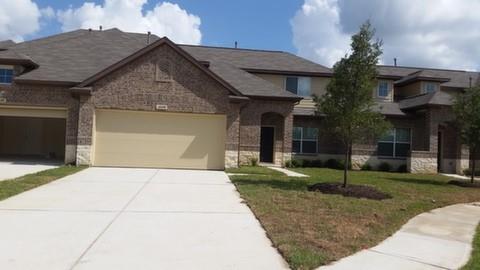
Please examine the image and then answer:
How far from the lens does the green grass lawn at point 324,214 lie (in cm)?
690

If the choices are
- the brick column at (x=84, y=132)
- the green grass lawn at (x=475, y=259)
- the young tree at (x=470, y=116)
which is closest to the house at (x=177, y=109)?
the brick column at (x=84, y=132)

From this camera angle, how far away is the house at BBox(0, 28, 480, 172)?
67.7 ft

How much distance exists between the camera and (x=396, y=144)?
2748 centimetres

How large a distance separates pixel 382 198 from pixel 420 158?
14.0 m

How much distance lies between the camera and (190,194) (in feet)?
40.7

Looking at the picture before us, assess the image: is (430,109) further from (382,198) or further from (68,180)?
(68,180)

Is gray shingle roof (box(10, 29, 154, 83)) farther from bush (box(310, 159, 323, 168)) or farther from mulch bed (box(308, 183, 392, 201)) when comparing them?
mulch bed (box(308, 183, 392, 201))

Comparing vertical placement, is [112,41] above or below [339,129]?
above

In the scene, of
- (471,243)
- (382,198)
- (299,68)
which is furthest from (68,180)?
(299,68)

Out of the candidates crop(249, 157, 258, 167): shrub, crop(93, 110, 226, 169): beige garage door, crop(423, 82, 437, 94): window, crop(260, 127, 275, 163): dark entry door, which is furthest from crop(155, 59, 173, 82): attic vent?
crop(423, 82, 437, 94): window

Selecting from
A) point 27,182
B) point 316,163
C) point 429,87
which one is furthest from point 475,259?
point 429,87

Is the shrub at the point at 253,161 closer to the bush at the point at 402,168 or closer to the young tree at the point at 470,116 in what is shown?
the bush at the point at 402,168

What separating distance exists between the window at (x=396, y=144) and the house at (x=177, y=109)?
61 millimetres

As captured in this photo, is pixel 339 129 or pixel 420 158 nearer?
pixel 339 129
